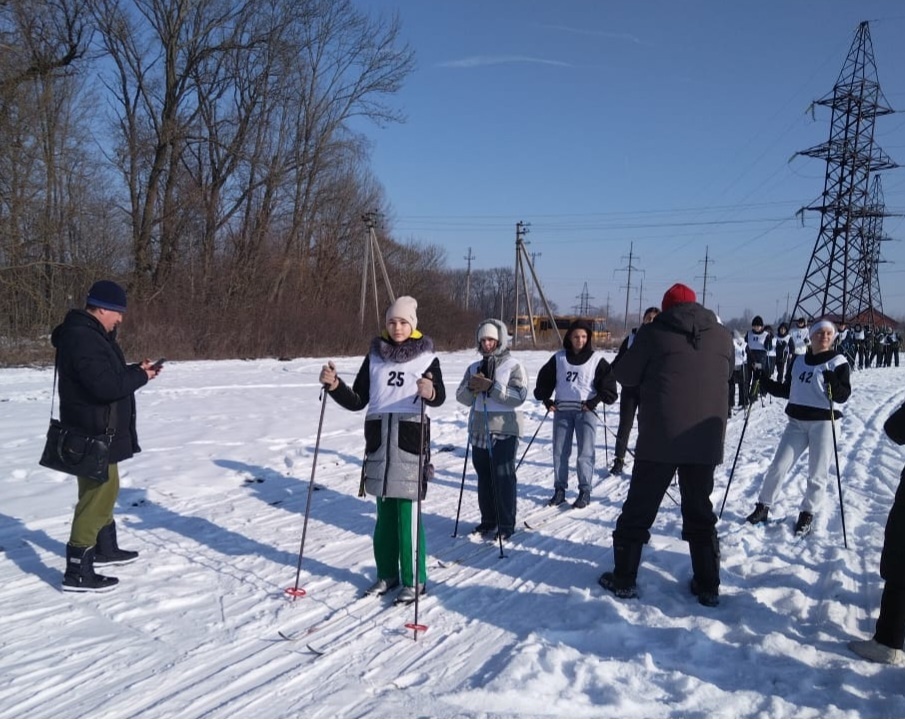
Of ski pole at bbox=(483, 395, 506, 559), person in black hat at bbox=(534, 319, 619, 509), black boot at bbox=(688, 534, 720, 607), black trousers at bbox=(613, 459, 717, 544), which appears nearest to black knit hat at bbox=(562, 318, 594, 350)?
person in black hat at bbox=(534, 319, 619, 509)

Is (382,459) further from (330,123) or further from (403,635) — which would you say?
(330,123)

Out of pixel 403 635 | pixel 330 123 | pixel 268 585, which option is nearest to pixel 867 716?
pixel 403 635

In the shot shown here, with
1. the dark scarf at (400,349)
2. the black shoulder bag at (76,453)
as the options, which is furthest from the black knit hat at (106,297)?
the dark scarf at (400,349)

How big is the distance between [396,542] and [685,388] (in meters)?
2.17

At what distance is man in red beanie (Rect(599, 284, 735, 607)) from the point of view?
4.30 metres

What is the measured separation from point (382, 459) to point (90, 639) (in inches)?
77.3

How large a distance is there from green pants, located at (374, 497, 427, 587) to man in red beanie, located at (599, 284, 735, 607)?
1389mm

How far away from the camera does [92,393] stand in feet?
14.1

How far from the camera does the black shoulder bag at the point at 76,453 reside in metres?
4.33

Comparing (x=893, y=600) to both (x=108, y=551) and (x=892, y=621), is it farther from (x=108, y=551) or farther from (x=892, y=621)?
(x=108, y=551)

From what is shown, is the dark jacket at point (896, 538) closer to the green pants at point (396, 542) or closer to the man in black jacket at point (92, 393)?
the green pants at point (396, 542)

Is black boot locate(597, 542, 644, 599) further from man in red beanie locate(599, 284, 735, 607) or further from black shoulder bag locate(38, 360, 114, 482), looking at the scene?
black shoulder bag locate(38, 360, 114, 482)

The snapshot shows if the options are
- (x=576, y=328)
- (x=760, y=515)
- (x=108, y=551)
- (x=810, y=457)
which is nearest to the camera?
(x=108, y=551)

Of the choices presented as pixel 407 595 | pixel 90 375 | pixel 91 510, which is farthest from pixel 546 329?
pixel 90 375
